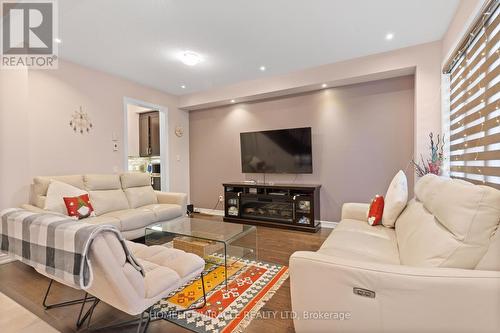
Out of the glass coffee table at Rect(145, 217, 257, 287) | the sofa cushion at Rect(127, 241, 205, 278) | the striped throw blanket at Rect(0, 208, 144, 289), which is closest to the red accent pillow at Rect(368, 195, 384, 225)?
the glass coffee table at Rect(145, 217, 257, 287)

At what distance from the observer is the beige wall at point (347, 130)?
3463 millimetres

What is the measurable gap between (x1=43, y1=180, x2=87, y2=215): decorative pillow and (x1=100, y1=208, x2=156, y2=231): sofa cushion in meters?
0.46

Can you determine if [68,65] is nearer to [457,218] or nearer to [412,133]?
[457,218]

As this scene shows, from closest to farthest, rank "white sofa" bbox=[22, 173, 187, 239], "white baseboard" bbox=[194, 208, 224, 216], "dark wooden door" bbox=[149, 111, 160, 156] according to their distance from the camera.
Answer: "white sofa" bbox=[22, 173, 187, 239] < "white baseboard" bbox=[194, 208, 224, 216] < "dark wooden door" bbox=[149, 111, 160, 156]

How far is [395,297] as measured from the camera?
3.26 ft

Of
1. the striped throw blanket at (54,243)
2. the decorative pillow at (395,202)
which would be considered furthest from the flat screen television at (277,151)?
the striped throw blanket at (54,243)

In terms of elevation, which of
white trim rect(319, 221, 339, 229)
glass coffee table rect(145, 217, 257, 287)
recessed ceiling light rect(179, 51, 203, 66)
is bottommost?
white trim rect(319, 221, 339, 229)

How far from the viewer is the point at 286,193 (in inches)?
155

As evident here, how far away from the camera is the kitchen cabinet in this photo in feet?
18.8

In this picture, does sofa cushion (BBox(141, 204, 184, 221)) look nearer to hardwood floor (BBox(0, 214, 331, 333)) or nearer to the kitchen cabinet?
hardwood floor (BBox(0, 214, 331, 333))

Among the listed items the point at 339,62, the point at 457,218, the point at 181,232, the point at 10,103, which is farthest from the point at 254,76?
the point at 457,218

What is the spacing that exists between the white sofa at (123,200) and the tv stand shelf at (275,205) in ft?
3.29

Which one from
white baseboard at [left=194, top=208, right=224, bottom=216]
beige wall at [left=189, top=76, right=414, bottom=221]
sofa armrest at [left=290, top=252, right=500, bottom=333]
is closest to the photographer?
sofa armrest at [left=290, top=252, right=500, bottom=333]

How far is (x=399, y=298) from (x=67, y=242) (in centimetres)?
154
